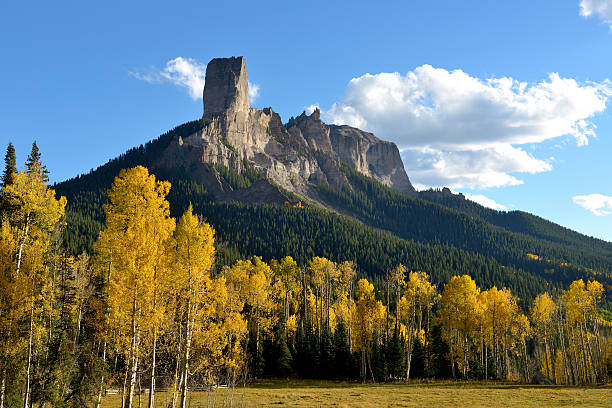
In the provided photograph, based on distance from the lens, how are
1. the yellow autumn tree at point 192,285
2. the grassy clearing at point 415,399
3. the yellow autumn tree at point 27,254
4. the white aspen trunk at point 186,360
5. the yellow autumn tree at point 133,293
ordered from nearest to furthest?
1. the yellow autumn tree at point 133,293
2. the yellow autumn tree at point 27,254
3. the white aspen trunk at point 186,360
4. the yellow autumn tree at point 192,285
5. the grassy clearing at point 415,399

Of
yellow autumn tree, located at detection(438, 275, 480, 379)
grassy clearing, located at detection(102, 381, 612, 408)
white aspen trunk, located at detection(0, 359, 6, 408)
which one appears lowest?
grassy clearing, located at detection(102, 381, 612, 408)

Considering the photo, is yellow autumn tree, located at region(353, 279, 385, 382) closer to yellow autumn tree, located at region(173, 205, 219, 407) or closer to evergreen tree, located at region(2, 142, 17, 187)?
yellow autumn tree, located at region(173, 205, 219, 407)

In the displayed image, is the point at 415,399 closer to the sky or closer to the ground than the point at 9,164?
closer to the ground

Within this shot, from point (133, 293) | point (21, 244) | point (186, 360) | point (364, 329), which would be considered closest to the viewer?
point (133, 293)

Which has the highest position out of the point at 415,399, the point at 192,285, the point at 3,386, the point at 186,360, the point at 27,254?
the point at 27,254

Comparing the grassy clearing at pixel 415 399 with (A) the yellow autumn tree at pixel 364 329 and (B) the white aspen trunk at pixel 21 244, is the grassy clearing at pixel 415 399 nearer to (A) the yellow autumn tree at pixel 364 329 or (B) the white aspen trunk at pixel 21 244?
(A) the yellow autumn tree at pixel 364 329

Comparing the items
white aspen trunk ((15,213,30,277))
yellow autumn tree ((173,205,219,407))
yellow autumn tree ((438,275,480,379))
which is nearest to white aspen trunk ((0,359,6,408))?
white aspen trunk ((15,213,30,277))

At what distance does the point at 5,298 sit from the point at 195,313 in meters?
9.62

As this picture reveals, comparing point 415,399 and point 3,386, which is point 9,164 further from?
point 415,399

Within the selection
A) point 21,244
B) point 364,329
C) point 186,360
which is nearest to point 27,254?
point 21,244

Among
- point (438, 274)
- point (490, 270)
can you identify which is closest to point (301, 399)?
point (438, 274)

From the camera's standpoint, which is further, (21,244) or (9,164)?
(9,164)

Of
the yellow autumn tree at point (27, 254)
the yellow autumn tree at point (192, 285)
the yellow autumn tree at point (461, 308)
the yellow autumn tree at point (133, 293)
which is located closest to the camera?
the yellow autumn tree at point (133, 293)

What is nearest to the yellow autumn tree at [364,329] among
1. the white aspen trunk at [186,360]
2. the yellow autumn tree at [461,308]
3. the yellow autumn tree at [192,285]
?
the yellow autumn tree at [461,308]
